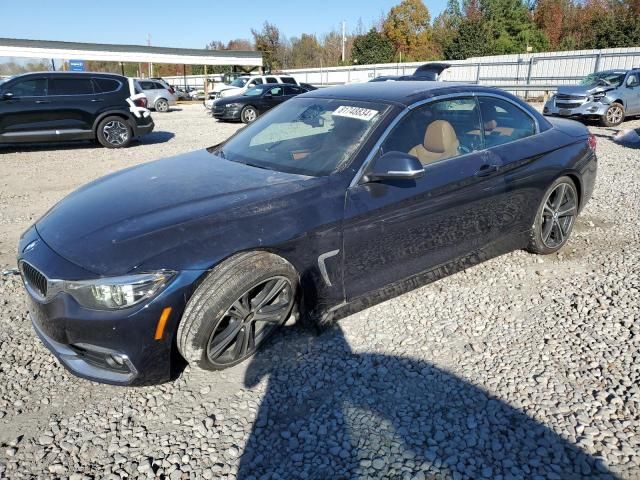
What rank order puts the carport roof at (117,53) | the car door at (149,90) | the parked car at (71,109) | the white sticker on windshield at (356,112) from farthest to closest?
the carport roof at (117,53), the car door at (149,90), the parked car at (71,109), the white sticker on windshield at (356,112)

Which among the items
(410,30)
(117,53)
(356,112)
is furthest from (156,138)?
(410,30)

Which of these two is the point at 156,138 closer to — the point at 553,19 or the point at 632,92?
the point at 632,92

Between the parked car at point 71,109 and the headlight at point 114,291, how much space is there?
966cm

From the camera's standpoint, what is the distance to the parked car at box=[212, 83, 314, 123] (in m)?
16.5

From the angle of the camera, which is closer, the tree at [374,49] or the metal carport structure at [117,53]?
the metal carport structure at [117,53]

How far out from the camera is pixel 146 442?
2414 mm

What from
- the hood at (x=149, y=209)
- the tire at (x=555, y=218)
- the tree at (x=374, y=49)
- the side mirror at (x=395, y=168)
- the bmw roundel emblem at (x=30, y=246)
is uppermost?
the tree at (x=374, y=49)

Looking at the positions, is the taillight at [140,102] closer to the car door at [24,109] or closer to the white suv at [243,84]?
the car door at [24,109]

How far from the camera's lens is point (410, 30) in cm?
5684

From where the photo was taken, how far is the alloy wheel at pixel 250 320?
2.76m

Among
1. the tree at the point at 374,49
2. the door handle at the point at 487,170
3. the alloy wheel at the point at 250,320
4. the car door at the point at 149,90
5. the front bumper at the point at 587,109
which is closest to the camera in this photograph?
the alloy wheel at the point at 250,320

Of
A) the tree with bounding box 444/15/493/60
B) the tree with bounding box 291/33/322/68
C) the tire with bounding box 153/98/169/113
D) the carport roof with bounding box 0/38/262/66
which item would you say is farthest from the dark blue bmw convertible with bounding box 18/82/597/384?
the tree with bounding box 291/33/322/68

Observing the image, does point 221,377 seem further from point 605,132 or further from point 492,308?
point 605,132

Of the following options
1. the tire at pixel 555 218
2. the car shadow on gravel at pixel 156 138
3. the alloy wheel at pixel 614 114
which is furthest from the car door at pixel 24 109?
the alloy wheel at pixel 614 114
